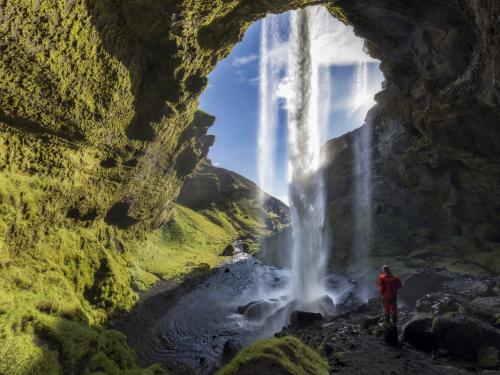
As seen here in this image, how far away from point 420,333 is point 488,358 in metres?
2.53

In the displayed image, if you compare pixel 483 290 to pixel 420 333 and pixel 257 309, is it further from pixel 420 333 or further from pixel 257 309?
pixel 257 309

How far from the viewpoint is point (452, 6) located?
22719 millimetres

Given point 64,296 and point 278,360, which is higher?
point 64,296

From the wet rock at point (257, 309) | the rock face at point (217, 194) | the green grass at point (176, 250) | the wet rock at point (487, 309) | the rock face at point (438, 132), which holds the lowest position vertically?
the wet rock at point (257, 309)

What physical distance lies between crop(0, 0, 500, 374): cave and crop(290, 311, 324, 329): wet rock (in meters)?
0.21

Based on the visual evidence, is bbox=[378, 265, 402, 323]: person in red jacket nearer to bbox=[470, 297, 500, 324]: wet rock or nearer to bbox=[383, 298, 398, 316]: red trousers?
bbox=[383, 298, 398, 316]: red trousers

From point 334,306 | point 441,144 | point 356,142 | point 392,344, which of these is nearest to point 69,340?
point 392,344

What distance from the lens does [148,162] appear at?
3994cm

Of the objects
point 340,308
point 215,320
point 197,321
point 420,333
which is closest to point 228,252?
point 215,320

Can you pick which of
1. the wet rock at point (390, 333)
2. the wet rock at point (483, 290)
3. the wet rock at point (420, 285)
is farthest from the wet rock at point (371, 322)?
the wet rock at point (483, 290)

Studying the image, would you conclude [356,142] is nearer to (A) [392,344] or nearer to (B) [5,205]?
(A) [392,344]

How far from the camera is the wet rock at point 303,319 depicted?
69.9 feet

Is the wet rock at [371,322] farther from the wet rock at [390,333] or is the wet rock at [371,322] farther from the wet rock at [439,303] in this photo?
the wet rock at [439,303]

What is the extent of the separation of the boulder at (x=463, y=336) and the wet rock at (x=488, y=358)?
274mm
